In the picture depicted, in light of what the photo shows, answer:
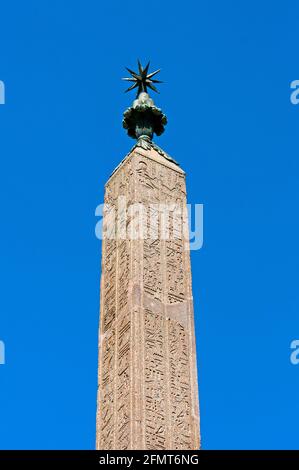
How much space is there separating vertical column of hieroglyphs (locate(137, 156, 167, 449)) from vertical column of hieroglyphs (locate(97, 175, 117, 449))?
1.45ft

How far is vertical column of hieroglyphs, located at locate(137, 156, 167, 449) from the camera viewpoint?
34.3ft

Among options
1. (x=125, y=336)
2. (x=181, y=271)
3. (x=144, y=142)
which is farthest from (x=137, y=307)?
(x=144, y=142)

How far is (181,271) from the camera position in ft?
40.3

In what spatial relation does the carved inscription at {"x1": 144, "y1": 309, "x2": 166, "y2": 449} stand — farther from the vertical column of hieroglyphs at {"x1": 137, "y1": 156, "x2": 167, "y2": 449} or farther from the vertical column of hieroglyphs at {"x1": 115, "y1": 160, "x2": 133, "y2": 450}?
the vertical column of hieroglyphs at {"x1": 115, "y1": 160, "x2": 133, "y2": 450}

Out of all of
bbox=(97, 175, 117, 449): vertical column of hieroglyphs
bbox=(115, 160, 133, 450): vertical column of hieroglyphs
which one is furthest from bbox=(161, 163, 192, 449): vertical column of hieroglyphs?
bbox=(97, 175, 117, 449): vertical column of hieroglyphs

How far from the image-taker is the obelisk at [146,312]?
1059cm

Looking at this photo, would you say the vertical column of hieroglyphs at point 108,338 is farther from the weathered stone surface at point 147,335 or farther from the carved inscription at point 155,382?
the carved inscription at point 155,382

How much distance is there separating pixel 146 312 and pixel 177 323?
411 mm

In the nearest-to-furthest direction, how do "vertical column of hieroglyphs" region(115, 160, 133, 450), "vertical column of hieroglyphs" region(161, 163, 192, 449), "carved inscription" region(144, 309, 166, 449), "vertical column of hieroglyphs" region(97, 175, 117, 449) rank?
1. "carved inscription" region(144, 309, 166, 449)
2. "vertical column of hieroglyphs" region(115, 160, 133, 450)
3. "vertical column of hieroglyphs" region(161, 163, 192, 449)
4. "vertical column of hieroglyphs" region(97, 175, 117, 449)

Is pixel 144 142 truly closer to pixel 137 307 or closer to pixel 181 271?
pixel 181 271

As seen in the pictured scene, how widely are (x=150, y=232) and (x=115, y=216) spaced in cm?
70

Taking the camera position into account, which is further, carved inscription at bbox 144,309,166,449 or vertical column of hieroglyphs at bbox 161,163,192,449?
vertical column of hieroglyphs at bbox 161,163,192,449

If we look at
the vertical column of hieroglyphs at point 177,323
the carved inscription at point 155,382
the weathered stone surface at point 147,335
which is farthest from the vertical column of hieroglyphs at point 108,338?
the vertical column of hieroglyphs at point 177,323

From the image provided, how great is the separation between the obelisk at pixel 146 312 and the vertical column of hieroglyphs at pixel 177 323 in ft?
0.04
